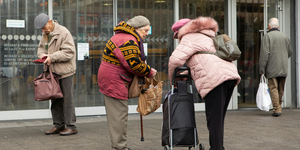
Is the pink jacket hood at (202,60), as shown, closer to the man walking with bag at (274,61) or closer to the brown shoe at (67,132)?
the brown shoe at (67,132)

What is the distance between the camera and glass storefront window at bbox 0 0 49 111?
25.0 feet

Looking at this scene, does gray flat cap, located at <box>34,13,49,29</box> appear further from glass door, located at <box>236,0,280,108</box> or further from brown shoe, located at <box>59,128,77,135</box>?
glass door, located at <box>236,0,280,108</box>

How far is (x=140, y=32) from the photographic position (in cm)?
435

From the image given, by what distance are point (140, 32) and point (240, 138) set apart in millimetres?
2518

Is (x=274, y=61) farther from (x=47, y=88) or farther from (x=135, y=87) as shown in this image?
(x=47, y=88)

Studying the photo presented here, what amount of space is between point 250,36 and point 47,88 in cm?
607

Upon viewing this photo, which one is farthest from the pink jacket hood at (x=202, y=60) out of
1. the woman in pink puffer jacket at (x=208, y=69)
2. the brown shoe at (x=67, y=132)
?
the brown shoe at (x=67, y=132)

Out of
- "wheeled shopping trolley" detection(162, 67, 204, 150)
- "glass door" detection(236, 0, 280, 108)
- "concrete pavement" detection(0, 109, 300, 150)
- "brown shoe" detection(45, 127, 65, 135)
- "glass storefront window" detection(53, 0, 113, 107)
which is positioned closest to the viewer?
"wheeled shopping trolley" detection(162, 67, 204, 150)

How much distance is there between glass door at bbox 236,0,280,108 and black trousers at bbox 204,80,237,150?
5564 millimetres

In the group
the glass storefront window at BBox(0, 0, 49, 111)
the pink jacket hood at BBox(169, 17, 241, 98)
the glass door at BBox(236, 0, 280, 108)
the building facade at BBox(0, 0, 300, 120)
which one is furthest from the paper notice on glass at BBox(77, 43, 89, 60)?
the pink jacket hood at BBox(169, 17, 241, 98)

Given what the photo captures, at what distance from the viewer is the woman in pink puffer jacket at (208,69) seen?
13.0 feet

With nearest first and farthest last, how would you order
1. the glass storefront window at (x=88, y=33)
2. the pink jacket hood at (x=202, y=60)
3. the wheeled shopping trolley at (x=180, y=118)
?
1. the pink jacket hood at (x=202, y=60)
2. the wheeled shopping trolley at (x=180, y=118)
3. the glass storefront window at (x=88, y=33)

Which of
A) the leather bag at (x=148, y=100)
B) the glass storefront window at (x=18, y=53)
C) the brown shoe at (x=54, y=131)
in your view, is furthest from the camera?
the glass storefront window at (x=18, y=53)

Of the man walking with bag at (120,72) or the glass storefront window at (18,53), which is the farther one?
the glass storefront window at (18,53)
